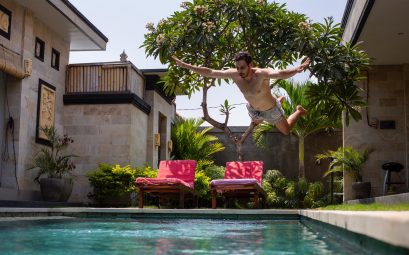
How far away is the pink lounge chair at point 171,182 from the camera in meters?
10.7

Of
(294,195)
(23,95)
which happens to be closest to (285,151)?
(294,195)

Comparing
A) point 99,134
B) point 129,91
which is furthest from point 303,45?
point 99,134

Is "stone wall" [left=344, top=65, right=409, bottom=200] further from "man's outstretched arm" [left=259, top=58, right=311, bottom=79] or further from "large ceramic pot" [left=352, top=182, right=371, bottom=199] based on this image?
"man's outstretched arm" [left=259, top=58, right=311, bottom=79]

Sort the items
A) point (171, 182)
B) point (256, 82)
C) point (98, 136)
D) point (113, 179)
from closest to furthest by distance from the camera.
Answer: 1. point (256, 82)
2. point (171, 182)
3. point (113, 179)
4. point (98, 136)

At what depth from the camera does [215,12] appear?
1075 cm

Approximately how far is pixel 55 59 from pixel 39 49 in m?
0.92

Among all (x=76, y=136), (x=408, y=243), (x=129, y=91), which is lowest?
(x=408, y=243)

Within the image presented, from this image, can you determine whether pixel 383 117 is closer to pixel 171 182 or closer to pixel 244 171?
pixel 244 171

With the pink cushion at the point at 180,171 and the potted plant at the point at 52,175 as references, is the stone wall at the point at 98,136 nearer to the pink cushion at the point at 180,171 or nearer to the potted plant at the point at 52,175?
the potted plant at the point at 52,175

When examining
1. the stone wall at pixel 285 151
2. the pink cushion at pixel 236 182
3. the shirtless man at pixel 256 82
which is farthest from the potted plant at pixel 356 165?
the stone wall at pixel 285 151

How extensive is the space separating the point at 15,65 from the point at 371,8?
766cm

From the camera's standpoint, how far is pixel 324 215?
15.5 ft

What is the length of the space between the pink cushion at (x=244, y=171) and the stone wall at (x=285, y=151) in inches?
202

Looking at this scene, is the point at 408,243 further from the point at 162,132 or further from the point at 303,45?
the point at 162,132
